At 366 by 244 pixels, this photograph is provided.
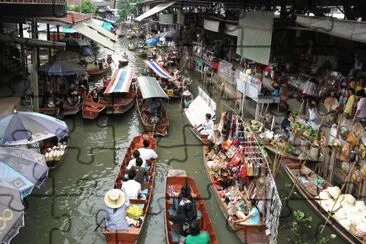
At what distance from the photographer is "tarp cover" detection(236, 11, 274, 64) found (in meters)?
5.27

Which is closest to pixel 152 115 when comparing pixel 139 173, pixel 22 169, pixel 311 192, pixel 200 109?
pixel 200 109

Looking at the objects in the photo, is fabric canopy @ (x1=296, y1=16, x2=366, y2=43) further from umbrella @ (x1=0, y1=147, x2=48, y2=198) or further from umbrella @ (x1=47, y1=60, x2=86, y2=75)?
umbrella @ (x1=47, y1=60, x2=86, y2=75)

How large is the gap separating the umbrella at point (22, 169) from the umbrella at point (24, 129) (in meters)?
0.50

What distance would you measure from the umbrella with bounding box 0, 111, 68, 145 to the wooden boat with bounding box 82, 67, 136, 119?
2048 mm

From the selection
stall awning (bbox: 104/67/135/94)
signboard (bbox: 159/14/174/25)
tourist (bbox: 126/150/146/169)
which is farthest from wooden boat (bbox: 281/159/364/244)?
signboard (bbox: 159/14/174/25)

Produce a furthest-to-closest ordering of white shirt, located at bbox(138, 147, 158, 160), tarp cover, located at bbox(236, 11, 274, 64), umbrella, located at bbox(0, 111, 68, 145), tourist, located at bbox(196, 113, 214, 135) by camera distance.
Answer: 1. tourist, located at bbox(196, 113, 214, 135)
2. tarp cover, located at bbox(236, 11, 274, 64)
3. white shirt, located at bbox(138, 147, 158, 160)
4. umbrella, located at bbox(0, 111, 68, 145)

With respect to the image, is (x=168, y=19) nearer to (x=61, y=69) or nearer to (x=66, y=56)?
(x=66, y=56)

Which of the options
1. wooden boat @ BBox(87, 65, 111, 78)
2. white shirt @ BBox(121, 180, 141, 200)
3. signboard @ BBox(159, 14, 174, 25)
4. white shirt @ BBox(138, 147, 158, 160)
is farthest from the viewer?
signboard @ BBox(159, 14, 174, 25)

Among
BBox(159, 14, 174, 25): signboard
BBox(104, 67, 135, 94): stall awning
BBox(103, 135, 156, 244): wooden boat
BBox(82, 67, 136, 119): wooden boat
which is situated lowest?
BBox(103, 135, 156, 244): wooden boat

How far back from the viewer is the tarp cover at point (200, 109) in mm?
6051

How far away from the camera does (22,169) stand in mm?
3424

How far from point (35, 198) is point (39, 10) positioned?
3960 millimetres

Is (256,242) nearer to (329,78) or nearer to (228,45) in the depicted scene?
(329,78)

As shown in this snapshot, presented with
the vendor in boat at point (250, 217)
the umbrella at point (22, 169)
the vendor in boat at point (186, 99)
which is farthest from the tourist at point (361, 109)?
the vendor in boat at point (186, 99)
